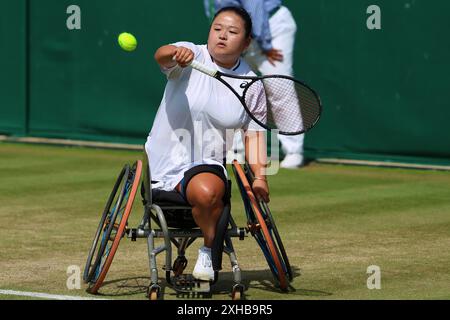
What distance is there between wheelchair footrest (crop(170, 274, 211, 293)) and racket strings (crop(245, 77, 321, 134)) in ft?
3.16

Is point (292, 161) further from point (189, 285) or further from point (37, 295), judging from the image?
point (37, 295)

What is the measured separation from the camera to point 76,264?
7.96 m

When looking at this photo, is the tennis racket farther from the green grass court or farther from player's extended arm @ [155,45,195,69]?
the green grass court

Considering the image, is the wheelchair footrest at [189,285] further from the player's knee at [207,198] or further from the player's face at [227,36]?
the player's face at [227,36]

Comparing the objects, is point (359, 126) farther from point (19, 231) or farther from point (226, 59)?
point (226, 59)

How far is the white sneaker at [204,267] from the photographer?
22.7 ft

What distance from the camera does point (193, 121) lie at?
7.16m

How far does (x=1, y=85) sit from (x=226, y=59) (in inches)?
338

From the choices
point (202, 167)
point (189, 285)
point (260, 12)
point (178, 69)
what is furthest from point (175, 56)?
point (260, 12)

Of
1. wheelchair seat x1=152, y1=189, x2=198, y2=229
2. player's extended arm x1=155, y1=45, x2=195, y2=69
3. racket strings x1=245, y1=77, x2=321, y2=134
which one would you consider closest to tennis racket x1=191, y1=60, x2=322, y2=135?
racket strings x1=245, y1=77, x2=321, y2=134

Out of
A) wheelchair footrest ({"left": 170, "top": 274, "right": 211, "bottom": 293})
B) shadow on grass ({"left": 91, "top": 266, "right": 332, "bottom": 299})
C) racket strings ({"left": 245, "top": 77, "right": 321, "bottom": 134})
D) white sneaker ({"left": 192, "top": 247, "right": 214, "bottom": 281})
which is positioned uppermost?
racket strings ({"left": 245, "top": 77, "right": 321, "bottom": 134})

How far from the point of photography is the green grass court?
7.40 metres

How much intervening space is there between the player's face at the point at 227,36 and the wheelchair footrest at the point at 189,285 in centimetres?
125

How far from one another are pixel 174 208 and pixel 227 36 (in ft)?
3.30
